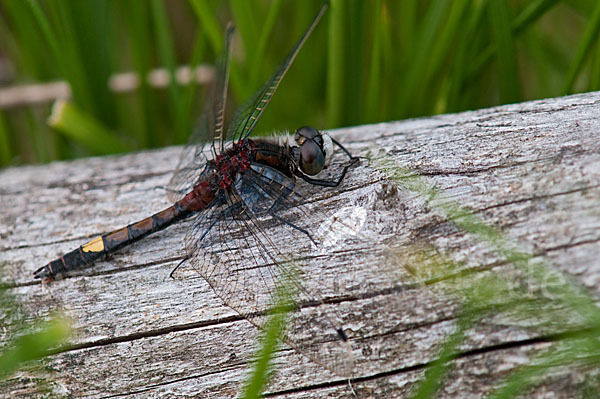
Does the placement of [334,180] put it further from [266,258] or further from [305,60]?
[305,60]

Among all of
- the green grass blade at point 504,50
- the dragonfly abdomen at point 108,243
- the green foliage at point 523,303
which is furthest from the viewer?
the green grass blade at point 504,50

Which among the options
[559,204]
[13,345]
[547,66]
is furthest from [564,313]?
[547,66]

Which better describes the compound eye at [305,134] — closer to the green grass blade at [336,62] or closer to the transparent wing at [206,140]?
the transparent wing at [206,140]

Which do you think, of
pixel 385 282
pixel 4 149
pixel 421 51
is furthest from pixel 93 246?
pixel 421 51

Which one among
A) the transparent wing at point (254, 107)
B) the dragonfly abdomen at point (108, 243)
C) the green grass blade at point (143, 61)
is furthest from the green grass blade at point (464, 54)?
the green grass blade at point (143, 61)

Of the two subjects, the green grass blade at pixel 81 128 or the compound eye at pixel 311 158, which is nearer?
the compound eye at pixel 311 158

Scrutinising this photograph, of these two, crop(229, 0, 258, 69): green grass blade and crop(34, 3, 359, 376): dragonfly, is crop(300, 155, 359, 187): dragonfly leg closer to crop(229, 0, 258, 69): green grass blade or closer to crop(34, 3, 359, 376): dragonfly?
crop(34, 3, 359, 376): dragonfly

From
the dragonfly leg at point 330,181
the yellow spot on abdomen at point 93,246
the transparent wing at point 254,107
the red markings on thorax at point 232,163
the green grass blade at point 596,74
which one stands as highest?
the transparent wing at point 254,107
